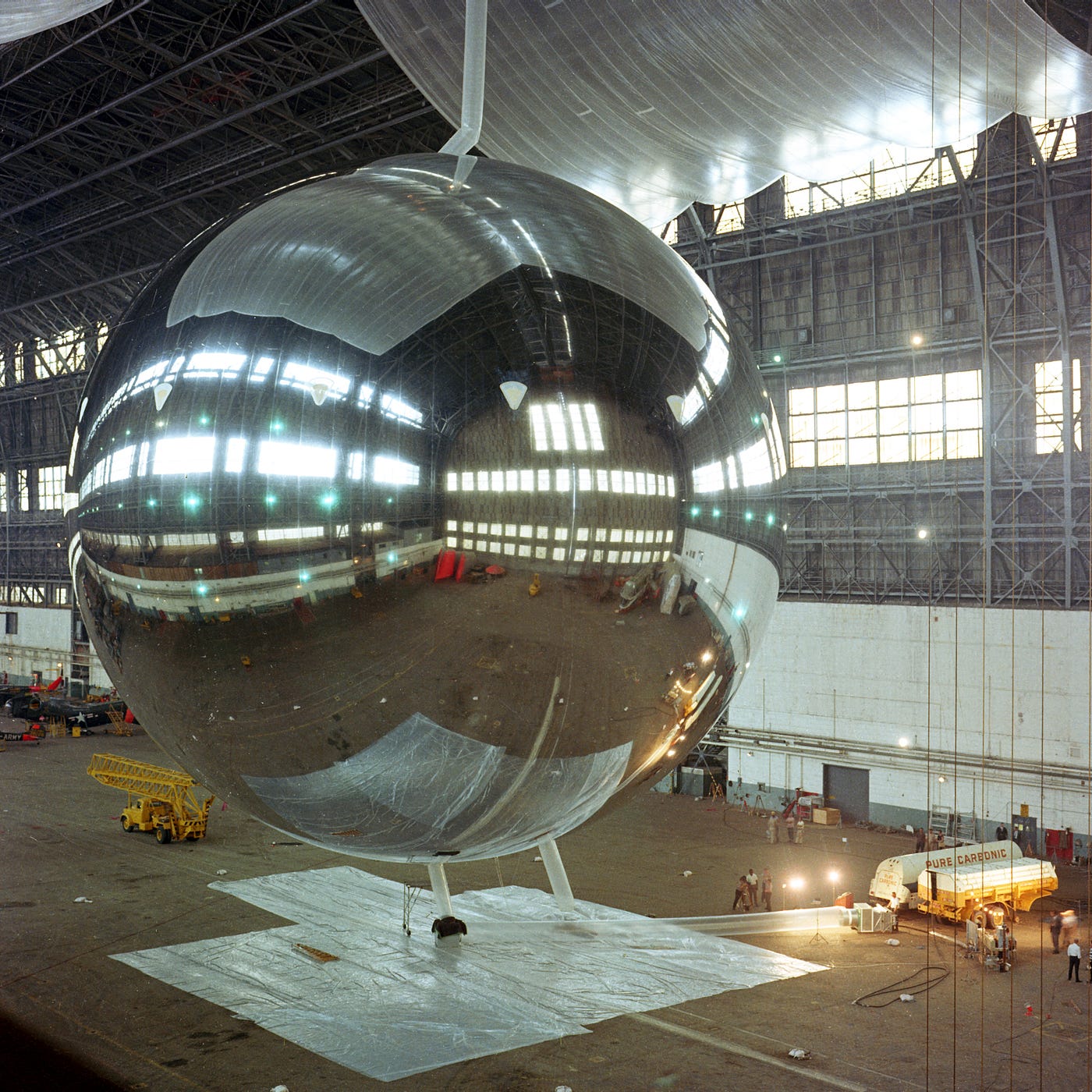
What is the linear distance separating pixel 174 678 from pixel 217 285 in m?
0.96

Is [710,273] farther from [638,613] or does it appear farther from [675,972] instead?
[638,613]

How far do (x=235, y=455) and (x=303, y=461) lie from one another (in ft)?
0.58

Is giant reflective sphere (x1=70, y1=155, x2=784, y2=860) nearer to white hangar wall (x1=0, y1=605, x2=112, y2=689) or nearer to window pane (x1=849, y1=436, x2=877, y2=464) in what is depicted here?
window pane (x1=849, y1=436, x2=877, y2=464)

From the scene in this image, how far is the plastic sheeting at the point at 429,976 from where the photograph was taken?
41.0 ft

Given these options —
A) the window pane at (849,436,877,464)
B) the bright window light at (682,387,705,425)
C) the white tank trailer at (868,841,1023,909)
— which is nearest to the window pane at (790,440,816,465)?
the window pane at (849,436,877,464)

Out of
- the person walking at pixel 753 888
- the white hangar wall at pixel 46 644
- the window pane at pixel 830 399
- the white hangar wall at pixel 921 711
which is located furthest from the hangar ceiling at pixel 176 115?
the person walking at pixel 753 888

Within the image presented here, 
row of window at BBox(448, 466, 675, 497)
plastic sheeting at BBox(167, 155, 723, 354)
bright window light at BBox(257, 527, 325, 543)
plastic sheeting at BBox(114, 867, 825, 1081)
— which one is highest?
plastic sheeting at BBox(167, 155, 723, 354)

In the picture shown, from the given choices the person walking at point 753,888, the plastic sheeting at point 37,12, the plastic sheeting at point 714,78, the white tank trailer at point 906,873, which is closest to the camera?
the plastic sheeting at point 714,78

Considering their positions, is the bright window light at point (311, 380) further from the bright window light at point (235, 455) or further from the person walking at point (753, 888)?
the person walking at point (753, 888)

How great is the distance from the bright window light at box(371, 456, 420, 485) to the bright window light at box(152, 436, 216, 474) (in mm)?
390

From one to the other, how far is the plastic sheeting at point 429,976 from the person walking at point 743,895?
192cm

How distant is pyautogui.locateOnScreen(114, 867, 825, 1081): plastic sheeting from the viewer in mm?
12484

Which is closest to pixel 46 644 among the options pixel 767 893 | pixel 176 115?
pixel 176 115

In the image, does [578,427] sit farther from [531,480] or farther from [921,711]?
[921,711]
